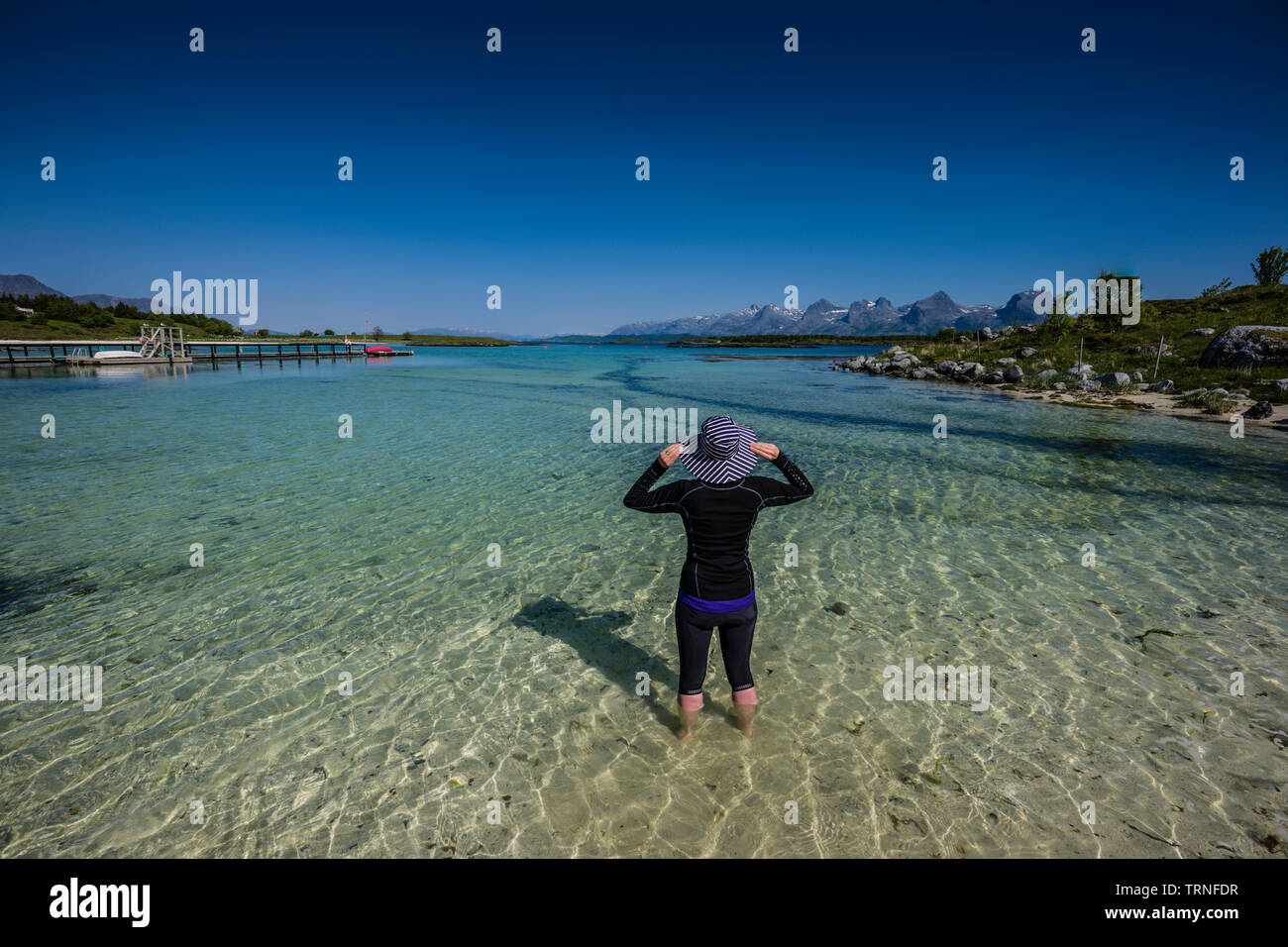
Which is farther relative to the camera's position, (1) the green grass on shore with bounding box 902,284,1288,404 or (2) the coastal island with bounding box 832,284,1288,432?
(1) the green grass on shore with bounding box 902,284,1288,404

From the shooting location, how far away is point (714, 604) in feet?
A: 16.5

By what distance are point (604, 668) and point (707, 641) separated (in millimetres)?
2535

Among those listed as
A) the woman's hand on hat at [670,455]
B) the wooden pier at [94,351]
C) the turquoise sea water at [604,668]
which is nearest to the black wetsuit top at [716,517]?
the woman's hand on hat at [670,455]

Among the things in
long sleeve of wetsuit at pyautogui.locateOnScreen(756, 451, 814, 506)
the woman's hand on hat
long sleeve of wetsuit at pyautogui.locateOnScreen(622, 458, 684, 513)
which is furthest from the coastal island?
the woman's hand on hat

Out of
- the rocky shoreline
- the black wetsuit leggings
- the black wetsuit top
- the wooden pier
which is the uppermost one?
the wooden pier

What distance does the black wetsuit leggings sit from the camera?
5094mm

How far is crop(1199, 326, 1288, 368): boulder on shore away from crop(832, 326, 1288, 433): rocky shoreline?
2.35ft

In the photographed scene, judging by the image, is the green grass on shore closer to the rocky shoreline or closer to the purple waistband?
the rocky shoreline

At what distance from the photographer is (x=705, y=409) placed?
1439 inches

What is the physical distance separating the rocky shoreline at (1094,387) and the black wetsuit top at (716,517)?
111 ft

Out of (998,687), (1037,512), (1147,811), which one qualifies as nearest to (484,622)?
Result: (998,687)

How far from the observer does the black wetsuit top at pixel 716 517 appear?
4.80m

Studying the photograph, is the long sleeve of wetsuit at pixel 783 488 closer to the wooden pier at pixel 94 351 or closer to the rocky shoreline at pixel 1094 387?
the rocky shoreline at pixel 1094 387
